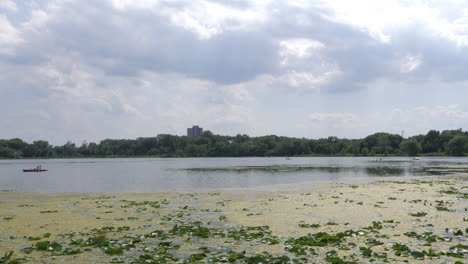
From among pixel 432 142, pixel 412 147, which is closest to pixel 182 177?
pixel 412 147

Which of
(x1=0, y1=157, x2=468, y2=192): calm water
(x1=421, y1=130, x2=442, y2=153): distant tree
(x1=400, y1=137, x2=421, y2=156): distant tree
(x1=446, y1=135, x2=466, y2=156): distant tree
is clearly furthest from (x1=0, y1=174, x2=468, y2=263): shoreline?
(x1=421, y1=130, x2=442, y2=153): distant tree

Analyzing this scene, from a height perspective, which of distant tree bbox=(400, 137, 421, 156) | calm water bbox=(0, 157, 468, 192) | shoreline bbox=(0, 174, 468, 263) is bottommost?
calm water bbox=(0, 157, 468, 192)

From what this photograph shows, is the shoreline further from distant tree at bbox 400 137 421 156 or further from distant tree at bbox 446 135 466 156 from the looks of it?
Answer: distant tree at bbox 400 137 421 156

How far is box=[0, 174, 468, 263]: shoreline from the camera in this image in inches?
465

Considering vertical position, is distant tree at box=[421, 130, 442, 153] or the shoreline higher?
distant tree at box=[421, 130, 442, 153]

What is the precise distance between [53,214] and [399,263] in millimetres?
18291

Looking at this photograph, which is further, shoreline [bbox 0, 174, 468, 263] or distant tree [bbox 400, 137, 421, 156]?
distant tree [bbox 400, 137, 421, 156]

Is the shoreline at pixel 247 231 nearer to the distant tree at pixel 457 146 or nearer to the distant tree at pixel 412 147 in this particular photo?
the distant tree at pixel 457 146

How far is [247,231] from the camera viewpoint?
15609 mm

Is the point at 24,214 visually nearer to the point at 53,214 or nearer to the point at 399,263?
the point at 53,214

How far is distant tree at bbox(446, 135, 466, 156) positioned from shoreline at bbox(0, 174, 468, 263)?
151m

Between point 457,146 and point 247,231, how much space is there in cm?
16700

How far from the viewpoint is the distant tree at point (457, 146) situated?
156500 millimetres

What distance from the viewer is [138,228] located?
16.8m
